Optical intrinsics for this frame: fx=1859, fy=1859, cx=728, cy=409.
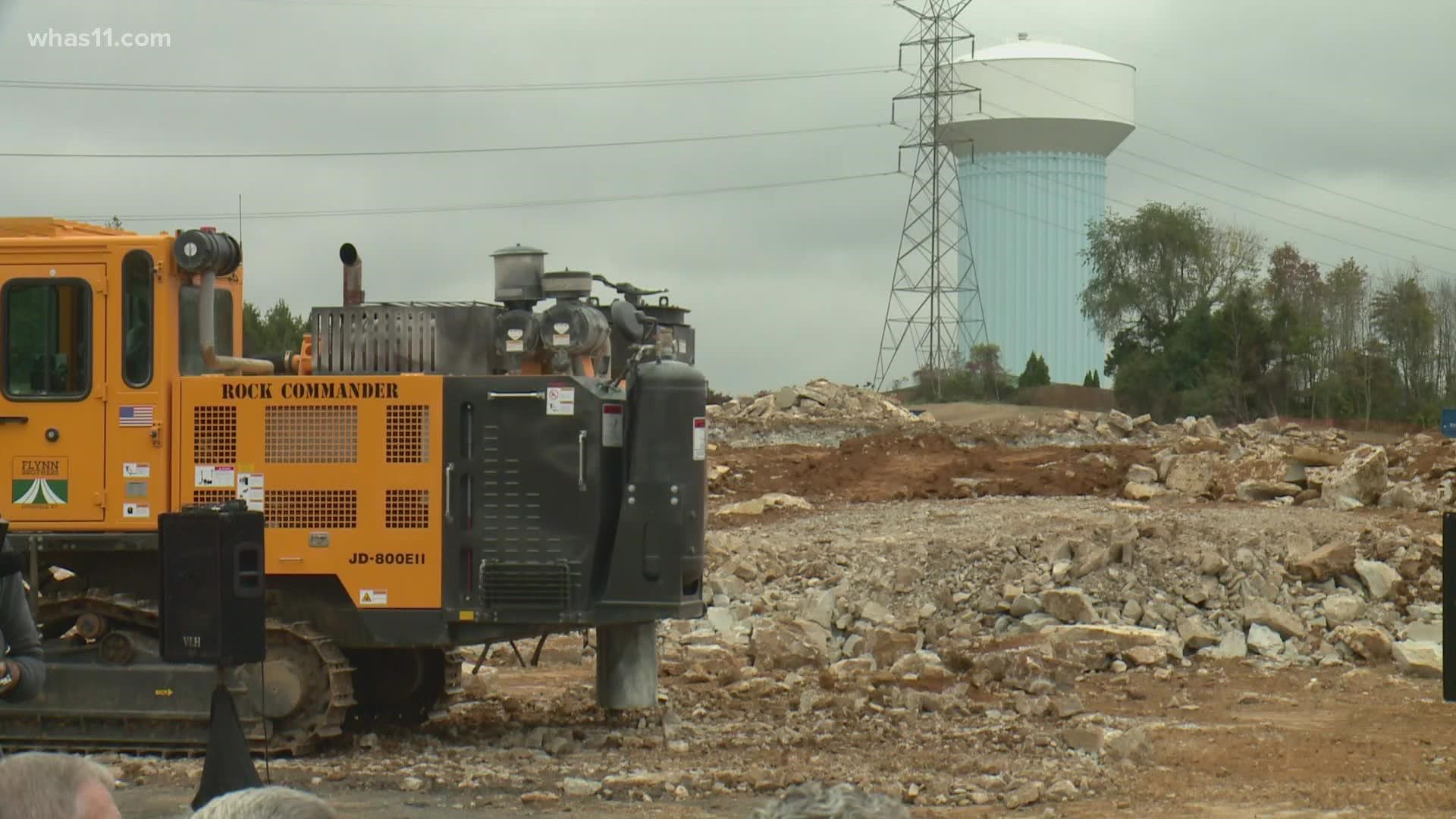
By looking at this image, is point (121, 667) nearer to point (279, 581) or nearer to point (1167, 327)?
point (279, 581)

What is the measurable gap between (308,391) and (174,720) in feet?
7.21

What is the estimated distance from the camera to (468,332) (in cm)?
1189

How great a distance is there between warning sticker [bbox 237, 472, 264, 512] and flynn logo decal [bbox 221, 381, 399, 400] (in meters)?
0.48

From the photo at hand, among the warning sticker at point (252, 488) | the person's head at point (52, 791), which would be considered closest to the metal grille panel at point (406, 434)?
the warning sticker at point (252, 488)

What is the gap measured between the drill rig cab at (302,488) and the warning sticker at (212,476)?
0.03 ft

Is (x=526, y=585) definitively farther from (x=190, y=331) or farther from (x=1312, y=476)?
(x=1312, y=476)

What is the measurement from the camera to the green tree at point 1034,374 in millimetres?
73125

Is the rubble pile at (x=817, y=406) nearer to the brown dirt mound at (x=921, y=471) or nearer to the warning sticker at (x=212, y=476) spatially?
the brown dirt mound at (x=921, y=471)

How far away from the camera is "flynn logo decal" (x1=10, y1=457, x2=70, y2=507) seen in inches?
455

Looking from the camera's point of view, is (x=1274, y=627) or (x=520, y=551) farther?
(x=1274, y=627)

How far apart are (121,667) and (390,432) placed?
7.23 ft

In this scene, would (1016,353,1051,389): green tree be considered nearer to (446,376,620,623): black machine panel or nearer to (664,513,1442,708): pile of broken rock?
(664,513,1442,708): pile of broken rock

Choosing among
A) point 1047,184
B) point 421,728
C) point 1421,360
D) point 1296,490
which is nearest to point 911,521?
point 1296,490

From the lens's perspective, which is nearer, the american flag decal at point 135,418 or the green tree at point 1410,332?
the american flag decal at point 135,418
